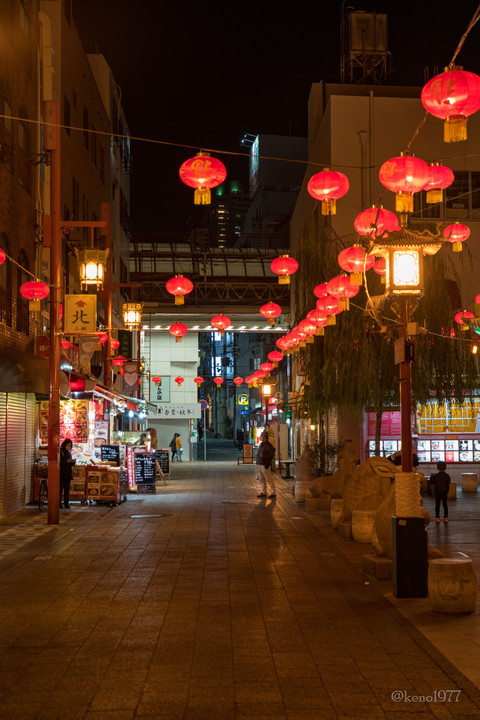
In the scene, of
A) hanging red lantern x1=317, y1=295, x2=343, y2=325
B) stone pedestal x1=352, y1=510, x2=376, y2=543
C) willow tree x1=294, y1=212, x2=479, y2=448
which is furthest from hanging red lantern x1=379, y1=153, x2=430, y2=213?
willow tree x1=294, y1=212, x2=479, y2=448

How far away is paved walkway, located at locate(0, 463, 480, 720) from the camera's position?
6336mm

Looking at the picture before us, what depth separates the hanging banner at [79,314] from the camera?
21422mm

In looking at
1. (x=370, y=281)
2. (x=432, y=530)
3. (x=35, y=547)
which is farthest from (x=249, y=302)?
(x=35, y=547)

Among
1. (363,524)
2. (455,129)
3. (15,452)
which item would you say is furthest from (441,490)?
(455,129)

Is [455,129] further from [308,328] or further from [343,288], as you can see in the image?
[308,328]

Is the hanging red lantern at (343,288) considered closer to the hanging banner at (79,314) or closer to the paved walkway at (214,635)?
the paved walkway at (214,635)

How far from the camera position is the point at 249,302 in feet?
169

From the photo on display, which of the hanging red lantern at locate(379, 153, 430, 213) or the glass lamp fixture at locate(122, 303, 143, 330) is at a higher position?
the glass lamp fixture at locate(122, 303, 143, 330)

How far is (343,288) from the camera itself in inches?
745

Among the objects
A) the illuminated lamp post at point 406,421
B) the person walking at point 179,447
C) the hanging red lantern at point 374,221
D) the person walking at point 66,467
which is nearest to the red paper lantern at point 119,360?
the person walking at point 66,467

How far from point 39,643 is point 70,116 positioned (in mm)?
25488

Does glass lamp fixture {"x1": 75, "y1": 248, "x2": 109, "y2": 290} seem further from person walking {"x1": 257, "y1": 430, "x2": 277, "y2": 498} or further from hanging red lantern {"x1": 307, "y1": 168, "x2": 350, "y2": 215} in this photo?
hanging red lantern {"x1": 307, "y1": 168, "x2": 350, "y2": 215}

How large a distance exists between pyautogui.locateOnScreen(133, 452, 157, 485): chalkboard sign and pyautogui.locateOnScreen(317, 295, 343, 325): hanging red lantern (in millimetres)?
10749

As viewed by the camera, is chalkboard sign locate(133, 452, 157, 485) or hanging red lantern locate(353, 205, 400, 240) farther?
chalkboard sign locate(133, 452, 157, 485)
